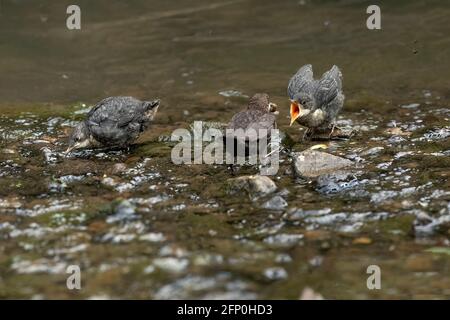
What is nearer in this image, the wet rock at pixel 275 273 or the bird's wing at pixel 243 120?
the wet rock at pixel 275 273

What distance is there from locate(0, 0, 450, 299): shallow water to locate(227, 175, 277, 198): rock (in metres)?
0.10

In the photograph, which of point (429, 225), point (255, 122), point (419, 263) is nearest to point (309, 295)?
point (419, 263)

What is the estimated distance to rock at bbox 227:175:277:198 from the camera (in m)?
6.62

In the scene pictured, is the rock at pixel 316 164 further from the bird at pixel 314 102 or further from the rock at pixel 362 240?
the rock at pixel 362 240

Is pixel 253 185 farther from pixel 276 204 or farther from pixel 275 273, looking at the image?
pixel 275 273

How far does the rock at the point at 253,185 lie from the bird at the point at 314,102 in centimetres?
169

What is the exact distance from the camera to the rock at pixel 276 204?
6.30 metres

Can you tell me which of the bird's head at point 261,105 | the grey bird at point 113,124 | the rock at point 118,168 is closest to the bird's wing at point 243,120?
the bird's head at point 261,105

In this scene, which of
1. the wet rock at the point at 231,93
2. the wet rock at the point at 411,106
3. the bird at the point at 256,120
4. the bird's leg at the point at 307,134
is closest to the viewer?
the bird at the point at 256,120

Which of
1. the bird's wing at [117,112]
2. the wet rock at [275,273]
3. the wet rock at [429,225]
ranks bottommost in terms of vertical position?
the wet rock at [275,273]

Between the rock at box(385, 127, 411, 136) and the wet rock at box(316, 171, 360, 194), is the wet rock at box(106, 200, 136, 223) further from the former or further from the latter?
the rock at box(385, 127, 411, 136)

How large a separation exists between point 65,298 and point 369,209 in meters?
2.84

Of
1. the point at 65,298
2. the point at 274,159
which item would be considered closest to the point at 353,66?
the point at 274,159
